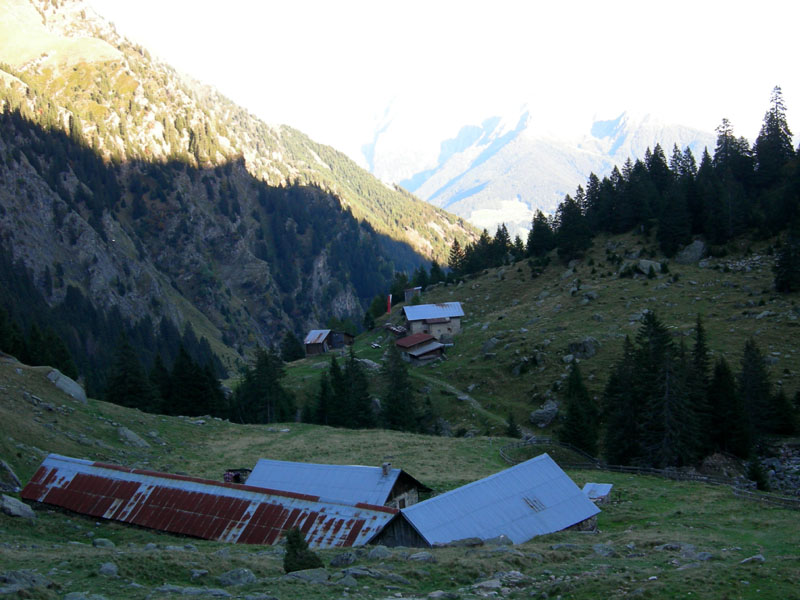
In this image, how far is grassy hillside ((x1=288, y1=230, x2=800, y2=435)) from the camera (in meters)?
67.6

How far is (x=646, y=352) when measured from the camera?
167 ft

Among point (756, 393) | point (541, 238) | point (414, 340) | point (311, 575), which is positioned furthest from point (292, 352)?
point (311, 575)

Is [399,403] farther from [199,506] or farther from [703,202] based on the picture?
[703,202]

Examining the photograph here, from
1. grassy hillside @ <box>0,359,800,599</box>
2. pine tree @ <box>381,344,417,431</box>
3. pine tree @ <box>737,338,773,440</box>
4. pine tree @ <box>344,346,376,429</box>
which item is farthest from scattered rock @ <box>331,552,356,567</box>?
pine tree @ <box>344,346,376,429</box>

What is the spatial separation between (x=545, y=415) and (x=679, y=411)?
19709 millimetres

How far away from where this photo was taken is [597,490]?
37844mm

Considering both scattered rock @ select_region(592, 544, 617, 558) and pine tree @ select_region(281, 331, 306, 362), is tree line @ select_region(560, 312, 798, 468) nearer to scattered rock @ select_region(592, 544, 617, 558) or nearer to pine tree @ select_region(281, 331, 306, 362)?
scattered rock @ select_region(592, 544, 617, 558)

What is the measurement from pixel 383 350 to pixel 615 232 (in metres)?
45.5

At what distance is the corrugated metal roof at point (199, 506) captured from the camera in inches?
1050

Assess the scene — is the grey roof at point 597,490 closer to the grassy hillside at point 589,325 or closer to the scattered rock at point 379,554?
the scattered rock at point 379,554

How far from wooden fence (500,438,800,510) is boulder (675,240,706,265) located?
4788cm

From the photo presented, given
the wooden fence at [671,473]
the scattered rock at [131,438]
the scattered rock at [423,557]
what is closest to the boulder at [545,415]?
A: the wooden fence at [671,473]

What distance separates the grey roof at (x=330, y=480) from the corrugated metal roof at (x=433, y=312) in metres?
57.7

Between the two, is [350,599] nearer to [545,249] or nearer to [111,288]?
[545,249]
